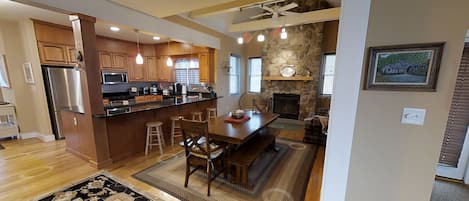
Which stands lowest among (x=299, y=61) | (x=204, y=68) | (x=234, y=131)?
(x=234, y=131)

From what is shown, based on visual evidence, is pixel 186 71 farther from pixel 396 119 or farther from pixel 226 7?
pixel 396 119

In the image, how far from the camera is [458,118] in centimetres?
227

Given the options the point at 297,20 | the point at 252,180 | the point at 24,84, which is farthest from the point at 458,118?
the point at 24,84

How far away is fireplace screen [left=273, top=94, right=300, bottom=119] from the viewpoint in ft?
19.0

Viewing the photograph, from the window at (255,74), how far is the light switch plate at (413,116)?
5.57 metres

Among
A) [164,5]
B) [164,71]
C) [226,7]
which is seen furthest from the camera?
[164,71]

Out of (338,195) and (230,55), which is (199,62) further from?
(338,195)

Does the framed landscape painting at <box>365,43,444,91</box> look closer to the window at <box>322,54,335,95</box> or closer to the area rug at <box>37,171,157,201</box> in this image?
the area rug at <box>37,171,157,201</box>

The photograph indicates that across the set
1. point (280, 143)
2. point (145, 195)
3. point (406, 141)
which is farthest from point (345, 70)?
point (280, 143)

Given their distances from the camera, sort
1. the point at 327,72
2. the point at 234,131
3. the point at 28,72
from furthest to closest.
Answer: the point at 327,72
the point at 28,72
the point at 234,131

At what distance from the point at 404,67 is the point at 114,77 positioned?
6.02 meters

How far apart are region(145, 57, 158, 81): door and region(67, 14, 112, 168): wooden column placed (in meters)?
3.34

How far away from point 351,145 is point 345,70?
0.60 meters

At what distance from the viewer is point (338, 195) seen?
1.49 metres
